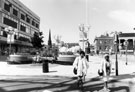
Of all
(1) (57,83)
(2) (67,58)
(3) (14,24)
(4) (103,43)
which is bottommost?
(1) (57,83)

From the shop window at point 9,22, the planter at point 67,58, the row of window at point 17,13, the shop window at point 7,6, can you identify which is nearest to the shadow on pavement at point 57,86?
the planter at point 67,58

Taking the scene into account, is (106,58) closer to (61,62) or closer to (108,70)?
(108,70)

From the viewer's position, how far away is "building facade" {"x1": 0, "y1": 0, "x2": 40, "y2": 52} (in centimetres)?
4978

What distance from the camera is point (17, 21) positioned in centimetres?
6072

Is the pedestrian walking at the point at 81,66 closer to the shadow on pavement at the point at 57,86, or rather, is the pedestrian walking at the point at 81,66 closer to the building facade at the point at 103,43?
the shadow on pavement at the point at 57,86

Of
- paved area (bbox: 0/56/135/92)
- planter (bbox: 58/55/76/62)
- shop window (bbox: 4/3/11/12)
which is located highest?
shop window (bbox: 4/3/11/12)

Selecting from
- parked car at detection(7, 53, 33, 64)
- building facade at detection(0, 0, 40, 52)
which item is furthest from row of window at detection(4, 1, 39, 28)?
parked car at detection(7, 53, 33, 64)

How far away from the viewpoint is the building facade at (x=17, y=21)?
163ft

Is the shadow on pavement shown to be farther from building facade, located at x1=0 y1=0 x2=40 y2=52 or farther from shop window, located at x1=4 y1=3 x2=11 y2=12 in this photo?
shop window, located at x1=4 y1=3 x2=11 y2=12

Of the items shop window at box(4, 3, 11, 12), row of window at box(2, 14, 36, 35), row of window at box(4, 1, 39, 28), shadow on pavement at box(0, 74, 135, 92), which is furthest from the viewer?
row of window at box(4, 1, 39, 28)

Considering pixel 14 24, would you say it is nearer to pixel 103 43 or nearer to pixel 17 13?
pixel 17 13

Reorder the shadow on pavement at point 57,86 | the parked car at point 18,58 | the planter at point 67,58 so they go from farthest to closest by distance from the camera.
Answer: the parked car at point 18,58 → the planter at point 67,58 → the shadow on pavement at point 57,86

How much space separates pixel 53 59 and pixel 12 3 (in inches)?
1527

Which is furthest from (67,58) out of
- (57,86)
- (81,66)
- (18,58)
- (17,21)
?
(17,21)
